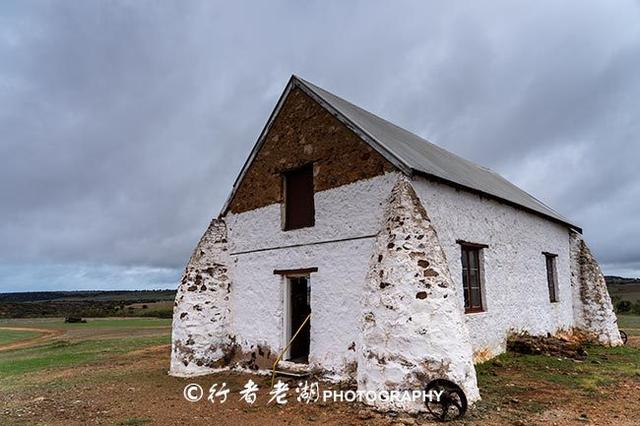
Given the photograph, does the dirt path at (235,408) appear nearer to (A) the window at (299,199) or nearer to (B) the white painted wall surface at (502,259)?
(B) the white painted wall surface at (502,259)

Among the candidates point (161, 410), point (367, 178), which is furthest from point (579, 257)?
point (161, 410)

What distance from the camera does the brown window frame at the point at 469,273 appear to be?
10.1 meters

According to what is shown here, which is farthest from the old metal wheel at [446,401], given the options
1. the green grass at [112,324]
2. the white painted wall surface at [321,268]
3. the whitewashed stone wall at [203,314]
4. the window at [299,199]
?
the green grass at [112,324]

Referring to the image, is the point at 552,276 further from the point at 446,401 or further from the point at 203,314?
the point at 203,314

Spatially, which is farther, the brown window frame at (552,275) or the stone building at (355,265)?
the brown window frame at (552,275)

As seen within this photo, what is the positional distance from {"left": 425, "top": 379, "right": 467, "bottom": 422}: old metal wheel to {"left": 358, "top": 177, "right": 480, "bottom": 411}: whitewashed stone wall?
0.13 metres

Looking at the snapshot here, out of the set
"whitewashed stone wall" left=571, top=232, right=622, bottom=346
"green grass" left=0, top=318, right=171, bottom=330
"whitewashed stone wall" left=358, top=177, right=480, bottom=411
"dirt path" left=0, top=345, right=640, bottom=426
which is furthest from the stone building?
"green grass" left=0, top=318, right=171, bottom=330

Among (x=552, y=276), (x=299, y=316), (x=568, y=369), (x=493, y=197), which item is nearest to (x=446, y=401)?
(x=568, y=369)

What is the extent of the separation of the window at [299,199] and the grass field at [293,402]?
12.3ft

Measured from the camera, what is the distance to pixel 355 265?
362 inches

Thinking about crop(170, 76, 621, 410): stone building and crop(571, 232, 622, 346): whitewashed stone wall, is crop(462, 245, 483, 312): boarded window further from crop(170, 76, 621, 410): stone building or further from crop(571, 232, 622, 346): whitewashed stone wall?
crop(571, 232, 622, 346): whitewashed stone wall

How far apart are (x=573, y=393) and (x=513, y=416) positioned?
84.2 inches

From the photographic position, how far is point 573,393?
799 cm

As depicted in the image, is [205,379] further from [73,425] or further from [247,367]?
[73,425]
